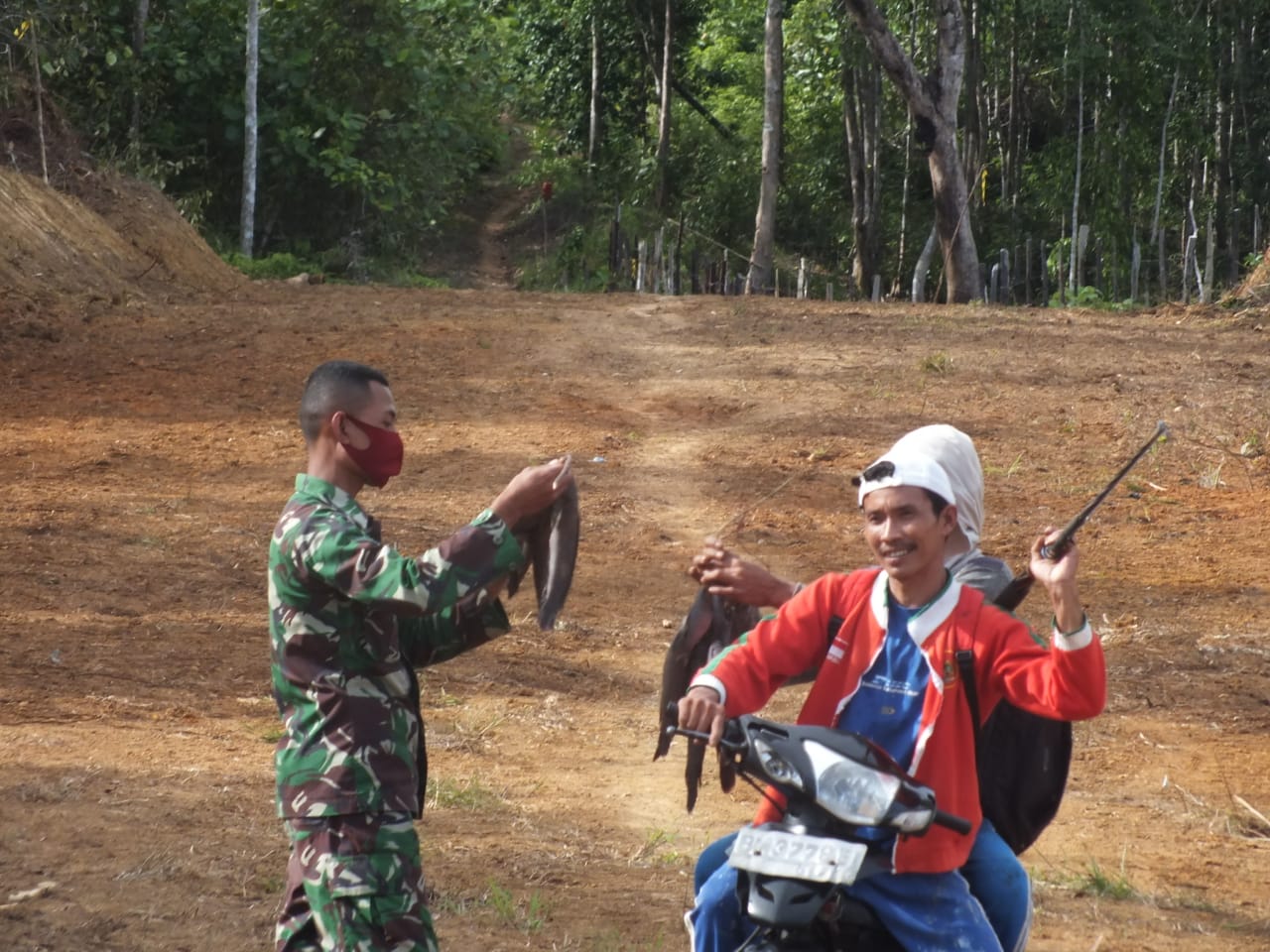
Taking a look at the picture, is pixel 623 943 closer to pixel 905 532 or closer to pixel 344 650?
pixel 344 650

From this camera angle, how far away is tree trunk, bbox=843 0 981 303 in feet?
71.5

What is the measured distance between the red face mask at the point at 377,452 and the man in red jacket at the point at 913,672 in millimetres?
889

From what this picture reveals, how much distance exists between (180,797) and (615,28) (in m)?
29.2

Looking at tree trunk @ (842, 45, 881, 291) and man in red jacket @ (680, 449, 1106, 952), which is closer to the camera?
man in red jacket @ (680, 449, 1106, 952)

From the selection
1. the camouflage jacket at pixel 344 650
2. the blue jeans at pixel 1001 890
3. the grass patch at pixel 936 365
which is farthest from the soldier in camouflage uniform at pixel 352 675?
the grass patch at pixel 936 365

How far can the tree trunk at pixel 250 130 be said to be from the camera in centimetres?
2303

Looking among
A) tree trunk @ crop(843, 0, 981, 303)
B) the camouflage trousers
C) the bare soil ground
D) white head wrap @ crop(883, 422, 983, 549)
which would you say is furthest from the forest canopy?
white head wrap @ crop(883, 422, 983, 549)

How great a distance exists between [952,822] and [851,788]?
0.19 meters

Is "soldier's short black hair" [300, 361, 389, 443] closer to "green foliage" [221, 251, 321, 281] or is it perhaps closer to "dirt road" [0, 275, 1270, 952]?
"dirt road" [0, 275, 1270, 952]

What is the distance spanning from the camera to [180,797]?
591 centimetres

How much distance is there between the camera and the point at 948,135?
72.1 ft

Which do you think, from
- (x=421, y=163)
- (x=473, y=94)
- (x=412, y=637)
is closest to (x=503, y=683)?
(x=412, y=637)

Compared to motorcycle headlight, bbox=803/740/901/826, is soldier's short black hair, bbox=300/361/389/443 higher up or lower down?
higher up

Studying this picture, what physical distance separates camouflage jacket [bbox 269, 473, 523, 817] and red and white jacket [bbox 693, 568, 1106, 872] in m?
0.54
